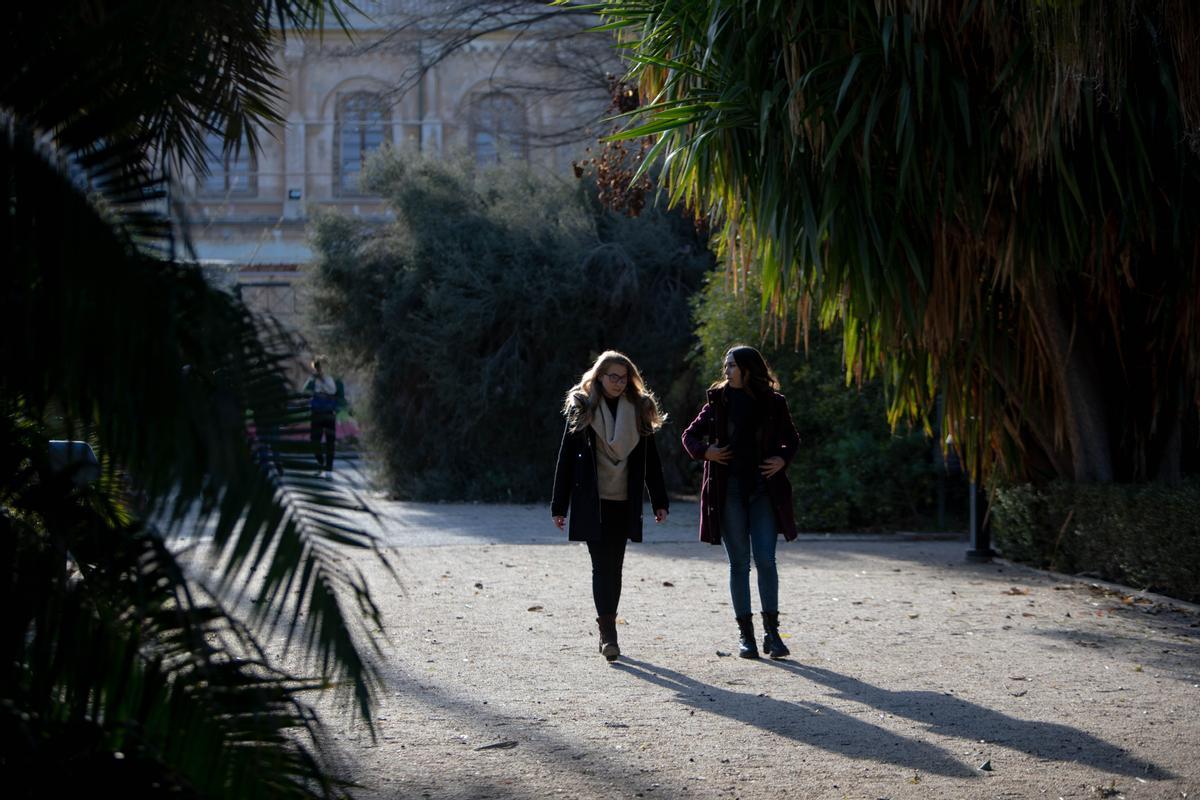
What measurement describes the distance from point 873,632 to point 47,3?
7.21m

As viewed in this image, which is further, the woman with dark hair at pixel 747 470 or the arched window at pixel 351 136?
the arched window at pixel 351 136

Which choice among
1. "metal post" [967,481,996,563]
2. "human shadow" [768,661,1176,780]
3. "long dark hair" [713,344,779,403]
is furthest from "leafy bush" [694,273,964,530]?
"human shadow" [768,661,1176,780]

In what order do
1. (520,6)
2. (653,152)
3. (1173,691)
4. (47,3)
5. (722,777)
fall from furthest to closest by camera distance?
(520,6)
(653,152)
(1173,691)
(722,777)
(47,3)

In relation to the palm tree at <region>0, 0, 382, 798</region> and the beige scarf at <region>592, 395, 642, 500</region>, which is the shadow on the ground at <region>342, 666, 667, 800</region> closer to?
the beige scarf at <region>592, 395, 642, 500</region>

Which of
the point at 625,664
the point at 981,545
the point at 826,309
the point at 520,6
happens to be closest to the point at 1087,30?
the point at 826,309

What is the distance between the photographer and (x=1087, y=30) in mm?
7359

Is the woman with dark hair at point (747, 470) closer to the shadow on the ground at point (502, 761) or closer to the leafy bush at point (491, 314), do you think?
the shadow on the ground at point (502, 761)

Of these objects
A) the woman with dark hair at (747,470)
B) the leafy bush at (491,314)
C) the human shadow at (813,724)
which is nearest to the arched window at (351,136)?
the leafy bush at (491,314)

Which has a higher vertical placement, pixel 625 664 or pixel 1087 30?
pixel 1087 30

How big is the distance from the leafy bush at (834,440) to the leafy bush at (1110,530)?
2.73 m

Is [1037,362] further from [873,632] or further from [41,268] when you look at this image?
[41,268]

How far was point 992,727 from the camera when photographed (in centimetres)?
589

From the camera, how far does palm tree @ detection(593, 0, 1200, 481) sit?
305 inches

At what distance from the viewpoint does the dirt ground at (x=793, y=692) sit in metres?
5.04
